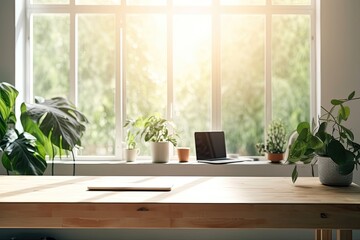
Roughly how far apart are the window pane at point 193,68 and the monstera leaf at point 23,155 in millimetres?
1356

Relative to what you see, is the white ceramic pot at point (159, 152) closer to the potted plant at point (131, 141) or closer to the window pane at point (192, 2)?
the potted plant at point (131, 141)

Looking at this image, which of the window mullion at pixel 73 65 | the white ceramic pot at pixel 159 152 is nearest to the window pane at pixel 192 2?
the window mullion at pixel 73 65

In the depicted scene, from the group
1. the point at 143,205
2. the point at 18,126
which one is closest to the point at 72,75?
the point at 18,126

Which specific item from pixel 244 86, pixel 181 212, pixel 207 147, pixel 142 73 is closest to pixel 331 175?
pixel 181 212

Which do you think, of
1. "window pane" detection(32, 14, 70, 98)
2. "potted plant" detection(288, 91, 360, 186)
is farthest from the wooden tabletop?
"window pane" detection(32, 14, 70, 98)

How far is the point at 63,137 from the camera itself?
136 inches

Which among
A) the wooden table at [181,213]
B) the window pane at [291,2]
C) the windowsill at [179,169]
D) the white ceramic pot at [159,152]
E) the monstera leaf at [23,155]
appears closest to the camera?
the wooden table at [181,213]

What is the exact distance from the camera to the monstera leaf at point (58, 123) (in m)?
3.45

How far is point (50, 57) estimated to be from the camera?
4316 mm

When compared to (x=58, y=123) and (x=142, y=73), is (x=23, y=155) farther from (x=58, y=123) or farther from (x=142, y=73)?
(x=142, y=73)

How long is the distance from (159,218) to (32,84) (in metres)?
2.91

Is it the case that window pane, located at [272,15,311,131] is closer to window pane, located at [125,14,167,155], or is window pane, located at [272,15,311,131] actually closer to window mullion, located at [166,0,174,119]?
window mullion, located at [166,0,174,119]

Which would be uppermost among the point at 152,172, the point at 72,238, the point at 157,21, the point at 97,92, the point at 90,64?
the point at 157,21

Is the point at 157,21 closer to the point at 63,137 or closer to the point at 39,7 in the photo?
the point at 39,7
